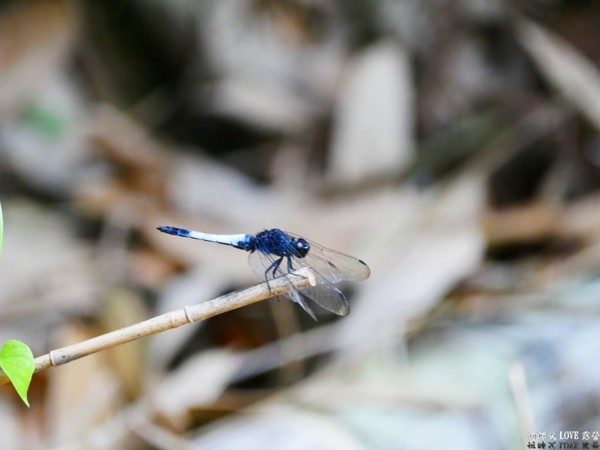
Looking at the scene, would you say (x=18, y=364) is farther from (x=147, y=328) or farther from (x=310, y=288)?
(x=310, y=288)

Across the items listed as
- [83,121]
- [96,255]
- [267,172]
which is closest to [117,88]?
[83,121]

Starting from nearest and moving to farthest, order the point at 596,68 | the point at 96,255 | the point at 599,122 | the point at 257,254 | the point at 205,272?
the point at 257,254 < the point at 205,272 < the point at 96,255 < the point at 599,122 < the point at 596,68

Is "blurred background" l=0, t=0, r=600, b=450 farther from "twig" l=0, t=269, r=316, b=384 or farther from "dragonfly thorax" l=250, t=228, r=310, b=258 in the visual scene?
"twig" l=0, t=269, r=316, b=384

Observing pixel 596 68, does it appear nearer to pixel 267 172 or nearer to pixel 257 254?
pixel 267 172

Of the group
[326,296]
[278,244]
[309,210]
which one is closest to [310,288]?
[326,296]

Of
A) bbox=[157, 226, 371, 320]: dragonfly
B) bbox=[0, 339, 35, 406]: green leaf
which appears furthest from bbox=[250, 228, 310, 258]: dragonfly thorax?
bbox=[0, 339, 35, 406]: green leaf

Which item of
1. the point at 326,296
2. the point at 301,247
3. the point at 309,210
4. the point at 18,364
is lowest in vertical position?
the point at 18,364

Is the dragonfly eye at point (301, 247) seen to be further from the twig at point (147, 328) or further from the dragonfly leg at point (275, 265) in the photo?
the twig at point (147, 328)
